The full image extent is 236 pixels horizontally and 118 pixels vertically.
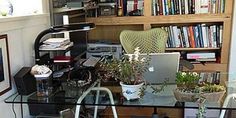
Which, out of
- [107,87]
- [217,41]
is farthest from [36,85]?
[217,41]

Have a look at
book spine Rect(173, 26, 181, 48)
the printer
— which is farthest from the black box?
book spine Rect(173, 26, 181, 48)

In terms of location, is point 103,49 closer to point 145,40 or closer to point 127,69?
point 145,40

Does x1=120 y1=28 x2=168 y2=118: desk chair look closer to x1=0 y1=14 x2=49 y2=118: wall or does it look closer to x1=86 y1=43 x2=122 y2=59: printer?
x1=86 y1=43 x2=122 y2=59: printer

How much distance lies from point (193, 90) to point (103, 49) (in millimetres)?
1623

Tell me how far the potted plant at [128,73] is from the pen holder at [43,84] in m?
0.41

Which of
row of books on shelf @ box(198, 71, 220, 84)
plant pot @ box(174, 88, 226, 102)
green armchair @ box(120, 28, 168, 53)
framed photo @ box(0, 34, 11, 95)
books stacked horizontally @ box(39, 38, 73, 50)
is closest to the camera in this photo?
plant pot @ box(174, 88, 226, 102)

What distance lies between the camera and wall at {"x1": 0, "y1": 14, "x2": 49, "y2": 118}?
1834mm

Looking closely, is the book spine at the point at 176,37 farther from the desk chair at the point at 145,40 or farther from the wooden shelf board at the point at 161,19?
the desk chair at the point at 145,40

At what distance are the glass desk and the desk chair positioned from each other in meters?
0.97

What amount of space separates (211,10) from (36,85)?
200 centimetres

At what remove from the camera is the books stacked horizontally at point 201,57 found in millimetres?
3125

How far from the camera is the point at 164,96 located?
1.82 metres

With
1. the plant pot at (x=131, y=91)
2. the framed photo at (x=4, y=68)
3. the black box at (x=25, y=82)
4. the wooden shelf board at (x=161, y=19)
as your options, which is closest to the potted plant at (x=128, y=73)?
the plant pot at (x=131, y=91)

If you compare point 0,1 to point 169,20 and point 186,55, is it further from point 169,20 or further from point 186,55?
point 186,55
